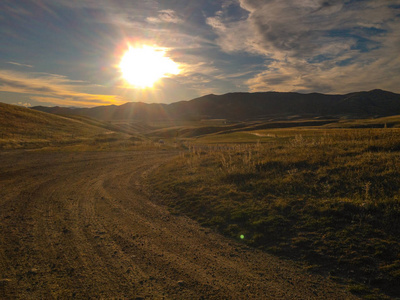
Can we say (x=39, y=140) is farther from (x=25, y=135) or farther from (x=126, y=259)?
(x=126, y=259)

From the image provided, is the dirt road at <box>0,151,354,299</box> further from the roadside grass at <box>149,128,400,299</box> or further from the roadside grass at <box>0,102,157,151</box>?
the roadside grass at <box>0,102,157,151</box>

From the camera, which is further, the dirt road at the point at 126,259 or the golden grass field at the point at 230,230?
the golden grass field at the point at 230,230

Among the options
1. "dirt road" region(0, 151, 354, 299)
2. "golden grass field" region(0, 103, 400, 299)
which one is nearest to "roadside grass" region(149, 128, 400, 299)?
"golden grass field" region(0, 103, 400, 299)

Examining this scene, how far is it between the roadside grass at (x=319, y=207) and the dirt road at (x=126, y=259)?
1.99 feet

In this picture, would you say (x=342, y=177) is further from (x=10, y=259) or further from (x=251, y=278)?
(x=10, y=259)

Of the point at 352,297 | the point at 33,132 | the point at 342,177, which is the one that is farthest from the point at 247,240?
the point at 33,132

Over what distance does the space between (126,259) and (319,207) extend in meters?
5.69

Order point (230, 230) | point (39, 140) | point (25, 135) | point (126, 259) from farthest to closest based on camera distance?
point (25, 135) → point (39, 140) → point (230, 230) → point (126, 259)

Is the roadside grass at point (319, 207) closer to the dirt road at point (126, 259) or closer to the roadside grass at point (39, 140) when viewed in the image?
the dirt road at point (126, 259)

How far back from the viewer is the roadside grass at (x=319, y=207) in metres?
4.91

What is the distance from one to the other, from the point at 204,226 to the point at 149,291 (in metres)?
3.37

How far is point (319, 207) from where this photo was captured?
7062 millimetres

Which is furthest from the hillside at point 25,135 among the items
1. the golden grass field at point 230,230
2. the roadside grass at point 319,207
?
the roadside grass at point 319,207

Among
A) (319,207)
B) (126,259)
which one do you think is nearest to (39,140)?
(126,259)
